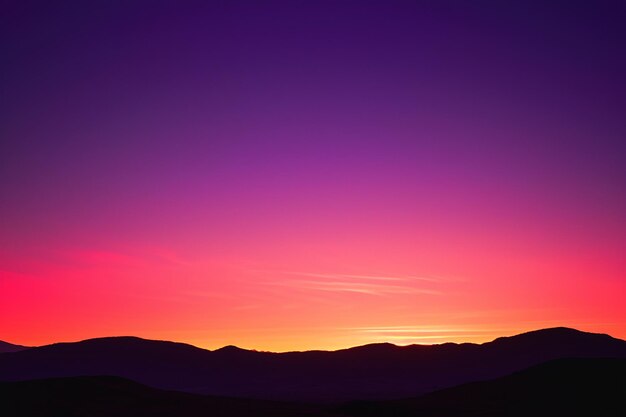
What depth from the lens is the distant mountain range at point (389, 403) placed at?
2933 centimetres

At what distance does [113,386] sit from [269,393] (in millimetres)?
65999

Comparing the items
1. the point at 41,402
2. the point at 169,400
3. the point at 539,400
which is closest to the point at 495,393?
the point at 539,400

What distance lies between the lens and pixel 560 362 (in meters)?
47.0

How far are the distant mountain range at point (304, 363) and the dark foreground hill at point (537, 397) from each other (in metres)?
53.0

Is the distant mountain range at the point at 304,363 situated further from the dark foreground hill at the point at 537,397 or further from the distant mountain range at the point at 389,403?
the distant mountain range at the point at 389,403

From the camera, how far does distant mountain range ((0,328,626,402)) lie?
108 metres

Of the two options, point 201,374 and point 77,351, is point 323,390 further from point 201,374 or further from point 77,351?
point 77,351

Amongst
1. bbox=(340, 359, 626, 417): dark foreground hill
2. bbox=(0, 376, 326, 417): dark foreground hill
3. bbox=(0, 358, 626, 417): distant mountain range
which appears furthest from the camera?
bbox=(340, 359, 626, 417): dark foreground hill

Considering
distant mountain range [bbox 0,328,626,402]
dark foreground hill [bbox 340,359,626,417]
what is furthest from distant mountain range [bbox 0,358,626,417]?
distant mountain range [bbox 0,328,626,402]

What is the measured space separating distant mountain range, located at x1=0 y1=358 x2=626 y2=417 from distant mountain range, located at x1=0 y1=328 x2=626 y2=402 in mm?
53970

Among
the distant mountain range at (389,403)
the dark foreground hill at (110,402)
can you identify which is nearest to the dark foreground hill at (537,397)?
the distant mountain range at (389,403)

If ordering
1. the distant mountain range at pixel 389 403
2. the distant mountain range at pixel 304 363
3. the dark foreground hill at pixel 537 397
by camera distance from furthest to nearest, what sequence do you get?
the distant mountain range at pixel 304 363 → the dark foreground hill at pixel 537 397 → the distant mountain range at pixel 389 403

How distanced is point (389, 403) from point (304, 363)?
85.5 metres

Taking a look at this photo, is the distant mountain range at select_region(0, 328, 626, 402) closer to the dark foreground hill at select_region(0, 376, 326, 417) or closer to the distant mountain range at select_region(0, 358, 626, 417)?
the distant mountain range at select_region(0, 358, 626, 417)
